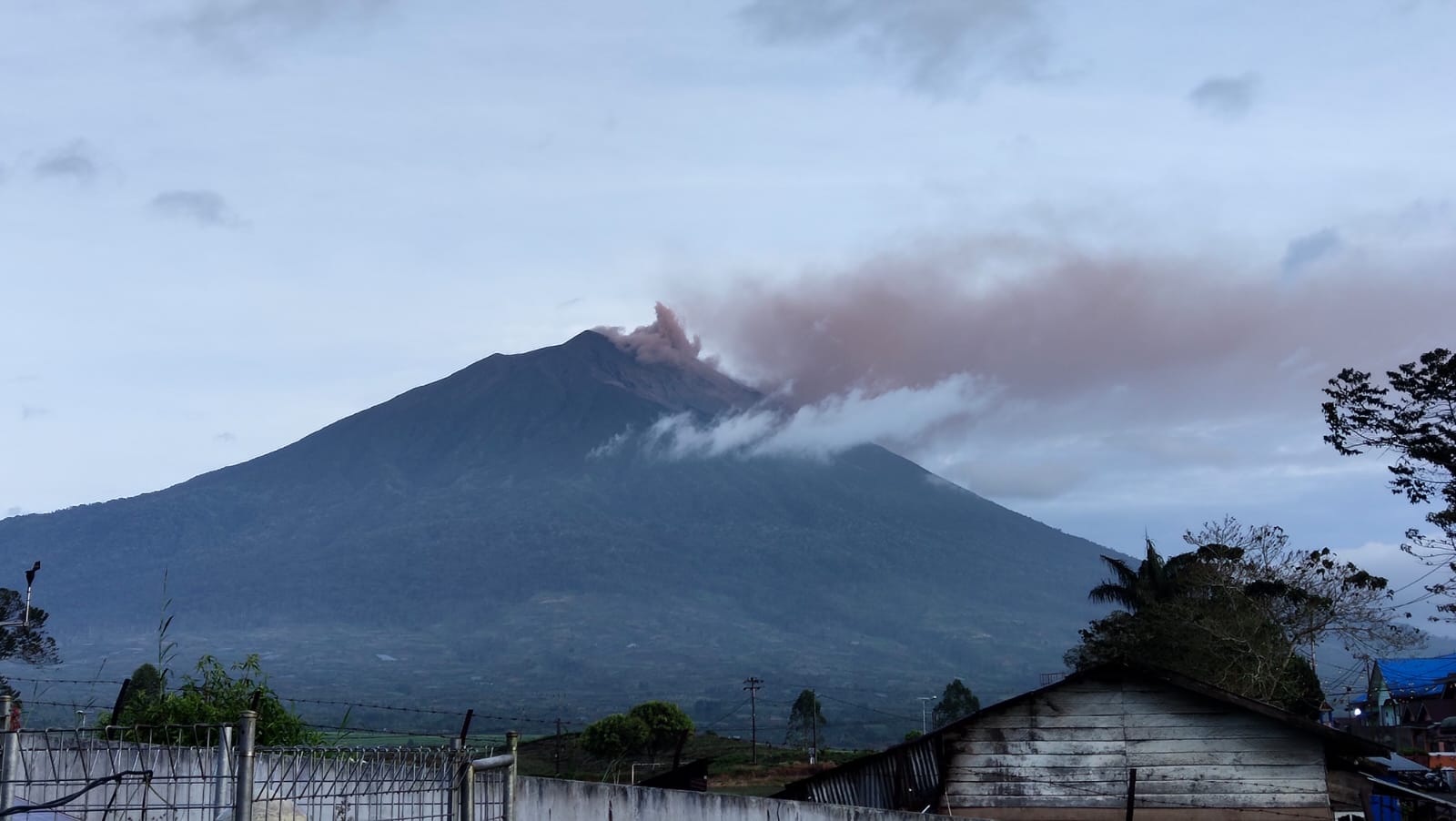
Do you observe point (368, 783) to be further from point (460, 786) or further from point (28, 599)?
point (28, 599)

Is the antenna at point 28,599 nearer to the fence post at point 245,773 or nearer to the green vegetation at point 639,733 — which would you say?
the fence post at point 245,773

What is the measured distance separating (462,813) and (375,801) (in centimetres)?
78

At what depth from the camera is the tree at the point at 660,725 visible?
252 ft

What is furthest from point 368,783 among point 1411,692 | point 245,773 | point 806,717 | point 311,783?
point 806,717

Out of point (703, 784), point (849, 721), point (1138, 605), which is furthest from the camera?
point (849, 721)

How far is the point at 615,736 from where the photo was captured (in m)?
76.8

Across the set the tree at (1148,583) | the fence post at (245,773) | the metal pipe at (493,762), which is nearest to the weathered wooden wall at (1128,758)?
the metal pipe at (493,762)

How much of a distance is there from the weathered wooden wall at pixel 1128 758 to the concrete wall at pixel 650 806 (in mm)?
4245

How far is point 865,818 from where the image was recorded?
17.9 m

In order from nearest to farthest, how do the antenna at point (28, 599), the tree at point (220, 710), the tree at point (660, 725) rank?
the antenna at point (28, 599) < the tree at point (220, 710) < the tree at point (660, 725)

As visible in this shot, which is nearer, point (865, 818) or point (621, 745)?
point (865, 818)

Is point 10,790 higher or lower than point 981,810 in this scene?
higher

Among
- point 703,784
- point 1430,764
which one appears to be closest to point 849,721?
point 1430,764

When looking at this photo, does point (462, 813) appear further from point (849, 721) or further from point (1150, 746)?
point (849, 721)
